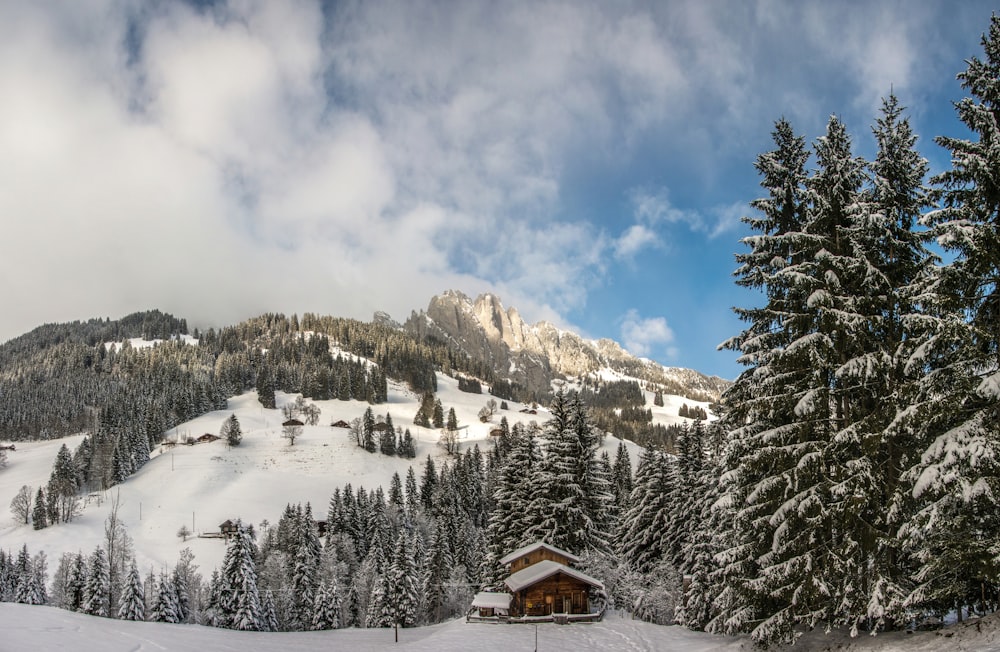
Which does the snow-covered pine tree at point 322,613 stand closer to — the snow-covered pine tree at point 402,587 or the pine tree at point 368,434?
the snow-covered pine tree at point 402,587

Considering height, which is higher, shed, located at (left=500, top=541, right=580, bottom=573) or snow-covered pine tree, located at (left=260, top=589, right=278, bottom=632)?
shed, located at (left=500, top=541, right=580, bottom=573)

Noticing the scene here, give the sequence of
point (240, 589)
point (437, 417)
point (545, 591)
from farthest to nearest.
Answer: point (437, 417)
point (240, 589)
point (545, 591)

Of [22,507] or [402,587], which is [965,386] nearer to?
[402,587]

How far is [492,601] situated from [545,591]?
339cm

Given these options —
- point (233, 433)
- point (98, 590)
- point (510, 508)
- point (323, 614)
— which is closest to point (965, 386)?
point (510, 508)

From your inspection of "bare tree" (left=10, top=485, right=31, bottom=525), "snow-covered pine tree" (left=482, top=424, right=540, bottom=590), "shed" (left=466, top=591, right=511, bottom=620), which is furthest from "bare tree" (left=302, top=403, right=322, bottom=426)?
"shed" (left=466, top=591, right=511, bottom=620)

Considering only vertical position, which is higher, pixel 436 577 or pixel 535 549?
pixel 535 549

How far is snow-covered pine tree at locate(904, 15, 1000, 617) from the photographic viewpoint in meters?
11.7

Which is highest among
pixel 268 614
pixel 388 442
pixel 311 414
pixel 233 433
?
pixel 311 414

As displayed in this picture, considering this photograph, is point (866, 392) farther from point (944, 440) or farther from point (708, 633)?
point (708, 633)

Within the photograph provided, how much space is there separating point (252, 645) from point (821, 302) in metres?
28.2

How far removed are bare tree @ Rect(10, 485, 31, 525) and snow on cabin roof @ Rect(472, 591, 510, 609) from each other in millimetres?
95624

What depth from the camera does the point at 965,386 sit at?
12.2 meters

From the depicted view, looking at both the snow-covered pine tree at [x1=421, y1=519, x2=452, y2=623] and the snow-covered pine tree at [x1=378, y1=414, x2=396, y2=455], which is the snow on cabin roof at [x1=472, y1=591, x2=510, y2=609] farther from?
the snow-covered pine tree at [x1=378, y1=414, x2=396, y2=455]
